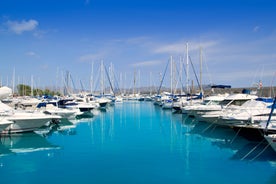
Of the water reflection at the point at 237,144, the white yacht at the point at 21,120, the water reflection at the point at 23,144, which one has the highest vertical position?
the white yacht at the point at 21,120

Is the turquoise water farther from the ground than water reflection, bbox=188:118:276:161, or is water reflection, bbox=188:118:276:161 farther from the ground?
water reflection, bbox=188:118:276:161

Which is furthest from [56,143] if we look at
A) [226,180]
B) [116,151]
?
[226,180]

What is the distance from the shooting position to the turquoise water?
1066 centimetres

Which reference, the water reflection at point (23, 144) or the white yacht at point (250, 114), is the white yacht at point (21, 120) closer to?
the water reflection at point (23, 144)

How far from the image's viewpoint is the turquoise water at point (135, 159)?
35.0 ft

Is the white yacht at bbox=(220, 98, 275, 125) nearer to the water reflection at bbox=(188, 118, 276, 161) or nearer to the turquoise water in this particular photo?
the water reflection at bbox=(188, 118, 276, 161)

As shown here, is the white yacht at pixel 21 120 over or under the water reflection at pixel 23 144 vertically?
over

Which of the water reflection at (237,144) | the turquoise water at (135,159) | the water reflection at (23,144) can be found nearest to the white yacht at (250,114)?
the water reflection at (237,144)

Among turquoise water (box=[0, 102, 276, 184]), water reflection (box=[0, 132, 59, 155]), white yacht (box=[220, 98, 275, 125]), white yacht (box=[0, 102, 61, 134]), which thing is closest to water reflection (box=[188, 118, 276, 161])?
turquoise water (box=[0, 102, 276, 184])

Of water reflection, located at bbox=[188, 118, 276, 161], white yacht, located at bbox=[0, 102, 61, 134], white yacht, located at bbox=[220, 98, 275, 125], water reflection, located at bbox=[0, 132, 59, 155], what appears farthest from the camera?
white yacht, located at bbox=[0, 102, 61, 134]

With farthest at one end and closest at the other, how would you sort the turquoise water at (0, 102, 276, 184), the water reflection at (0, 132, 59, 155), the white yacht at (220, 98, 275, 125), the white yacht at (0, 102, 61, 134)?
the white yacht at (0, 102, 61, 134) → the white yacht at (220, 98, 275, 125) → the water reflection at (0, 132, 59, 155) → the turquoise water at (0, 102, 276, 184)

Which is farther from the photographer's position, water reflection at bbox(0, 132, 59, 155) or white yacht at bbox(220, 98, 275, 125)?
white yacht at bbox(220, 98, 275, 125)

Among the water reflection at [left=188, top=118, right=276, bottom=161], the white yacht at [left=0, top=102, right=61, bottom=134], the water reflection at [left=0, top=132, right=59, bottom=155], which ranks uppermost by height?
the white yacht at [left=0, top=102, right=61, bottom=134]

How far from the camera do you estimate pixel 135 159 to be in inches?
528
